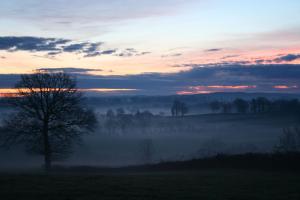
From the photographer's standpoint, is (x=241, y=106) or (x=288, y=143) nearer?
(x=288, y=143)

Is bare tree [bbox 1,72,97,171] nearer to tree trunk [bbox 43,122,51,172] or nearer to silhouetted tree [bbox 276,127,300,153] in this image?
tree trunk [bbox 43,122,51,172]

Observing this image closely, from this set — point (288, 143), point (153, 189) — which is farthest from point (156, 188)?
point (288, 143)

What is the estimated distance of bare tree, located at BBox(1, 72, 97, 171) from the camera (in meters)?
39.1

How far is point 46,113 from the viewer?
39344 mm

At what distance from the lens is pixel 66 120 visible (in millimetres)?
40312

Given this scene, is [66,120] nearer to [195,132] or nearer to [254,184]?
[254,184]

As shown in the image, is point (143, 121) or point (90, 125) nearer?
point (90, 125)

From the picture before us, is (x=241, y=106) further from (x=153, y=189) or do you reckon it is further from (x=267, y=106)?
(x=153, y=189)

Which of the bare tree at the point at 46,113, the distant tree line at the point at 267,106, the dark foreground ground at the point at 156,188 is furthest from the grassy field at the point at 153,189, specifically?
the distant tree line at the point at 267,106

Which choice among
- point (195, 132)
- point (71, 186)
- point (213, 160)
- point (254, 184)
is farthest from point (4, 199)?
point (195, 132)

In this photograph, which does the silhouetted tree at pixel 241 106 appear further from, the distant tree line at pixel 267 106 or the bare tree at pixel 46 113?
the bare tree at pixel 46 113

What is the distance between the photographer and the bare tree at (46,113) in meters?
39.1

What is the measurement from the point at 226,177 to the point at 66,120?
20270 mm

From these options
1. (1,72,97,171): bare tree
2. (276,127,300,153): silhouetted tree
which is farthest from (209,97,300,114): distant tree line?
(1,72,97,171): bare tree
